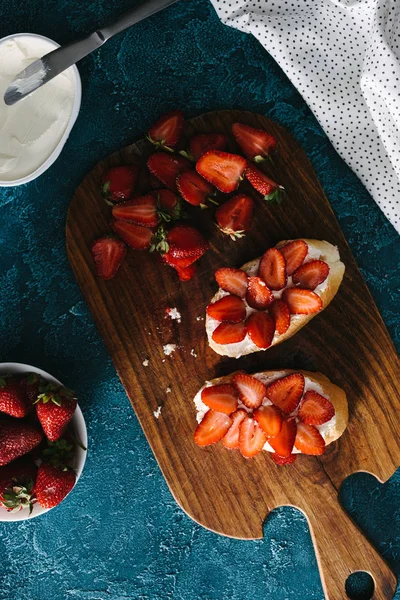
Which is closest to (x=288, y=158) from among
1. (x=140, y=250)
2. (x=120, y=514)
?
(x=140, y=250)

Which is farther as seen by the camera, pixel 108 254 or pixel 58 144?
pixel 108 254

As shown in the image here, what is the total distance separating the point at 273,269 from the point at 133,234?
0.43 m

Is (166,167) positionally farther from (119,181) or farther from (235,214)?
(235,214)

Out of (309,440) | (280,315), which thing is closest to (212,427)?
(309,440)

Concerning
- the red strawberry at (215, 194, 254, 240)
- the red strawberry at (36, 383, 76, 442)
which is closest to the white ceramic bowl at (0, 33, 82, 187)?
the red strawberry at (215, 194, 254, 240)

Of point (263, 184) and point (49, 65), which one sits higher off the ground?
point (49, 65)

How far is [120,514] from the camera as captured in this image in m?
2.20

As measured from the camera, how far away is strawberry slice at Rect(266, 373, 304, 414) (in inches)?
76.4

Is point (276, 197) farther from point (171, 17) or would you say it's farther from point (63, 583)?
point (63, 583)

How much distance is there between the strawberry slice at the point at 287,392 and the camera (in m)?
1.94

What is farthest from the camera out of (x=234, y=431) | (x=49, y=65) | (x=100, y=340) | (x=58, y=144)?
(x=100, y=340)

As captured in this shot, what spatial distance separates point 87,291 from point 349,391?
862 millimetres

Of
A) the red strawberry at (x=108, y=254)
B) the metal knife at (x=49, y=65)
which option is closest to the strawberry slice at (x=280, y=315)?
the red strawberry at (x=108, y=254)

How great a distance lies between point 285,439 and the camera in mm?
1935
